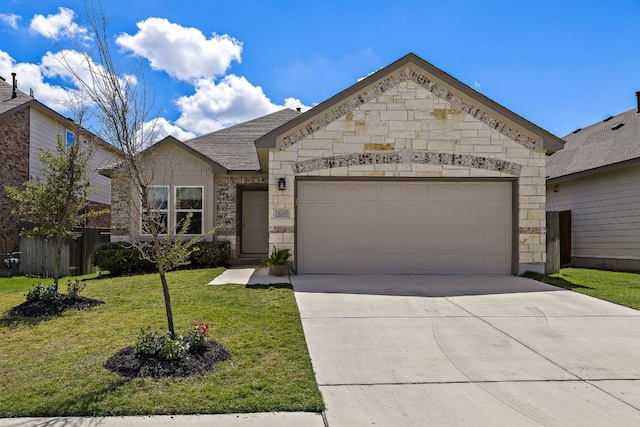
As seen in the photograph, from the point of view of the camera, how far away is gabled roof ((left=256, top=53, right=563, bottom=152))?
10.5 metres

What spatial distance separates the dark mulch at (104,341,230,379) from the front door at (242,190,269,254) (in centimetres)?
992

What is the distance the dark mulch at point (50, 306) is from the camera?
6.91m

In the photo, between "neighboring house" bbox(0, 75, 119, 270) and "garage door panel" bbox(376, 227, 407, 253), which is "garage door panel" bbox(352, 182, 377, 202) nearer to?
"garage door panel" bbox(376, 227, 407, 253)

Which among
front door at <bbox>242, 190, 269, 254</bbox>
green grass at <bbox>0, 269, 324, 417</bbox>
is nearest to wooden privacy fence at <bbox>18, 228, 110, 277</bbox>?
front door at <bbox>242, 190, 269, 254</bbox>

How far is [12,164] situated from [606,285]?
17.8 metres

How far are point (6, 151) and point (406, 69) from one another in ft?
42.7

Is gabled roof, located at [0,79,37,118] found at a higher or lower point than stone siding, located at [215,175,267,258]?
higher

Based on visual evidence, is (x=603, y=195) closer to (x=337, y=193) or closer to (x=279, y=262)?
(x=337, y=193)

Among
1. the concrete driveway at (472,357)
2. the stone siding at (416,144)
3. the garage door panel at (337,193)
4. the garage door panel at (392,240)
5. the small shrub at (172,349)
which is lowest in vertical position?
the concrete driveway at (472,357)

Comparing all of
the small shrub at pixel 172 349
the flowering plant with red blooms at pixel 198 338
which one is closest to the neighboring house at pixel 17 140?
the flowering plant with red blooms at pixel 198 338

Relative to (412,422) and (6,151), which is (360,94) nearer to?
(412,422)

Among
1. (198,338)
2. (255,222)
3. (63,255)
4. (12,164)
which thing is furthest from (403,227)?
(12,164)

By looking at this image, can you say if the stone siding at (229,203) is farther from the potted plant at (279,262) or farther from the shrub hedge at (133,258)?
the potted plant at (279,262)

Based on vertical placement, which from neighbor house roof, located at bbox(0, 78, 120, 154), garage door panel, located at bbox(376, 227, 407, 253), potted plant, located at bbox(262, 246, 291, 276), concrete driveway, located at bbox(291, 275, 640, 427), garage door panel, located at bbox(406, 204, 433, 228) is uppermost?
neighbor house roof, located at bbox(0, 78, 120, 154)
